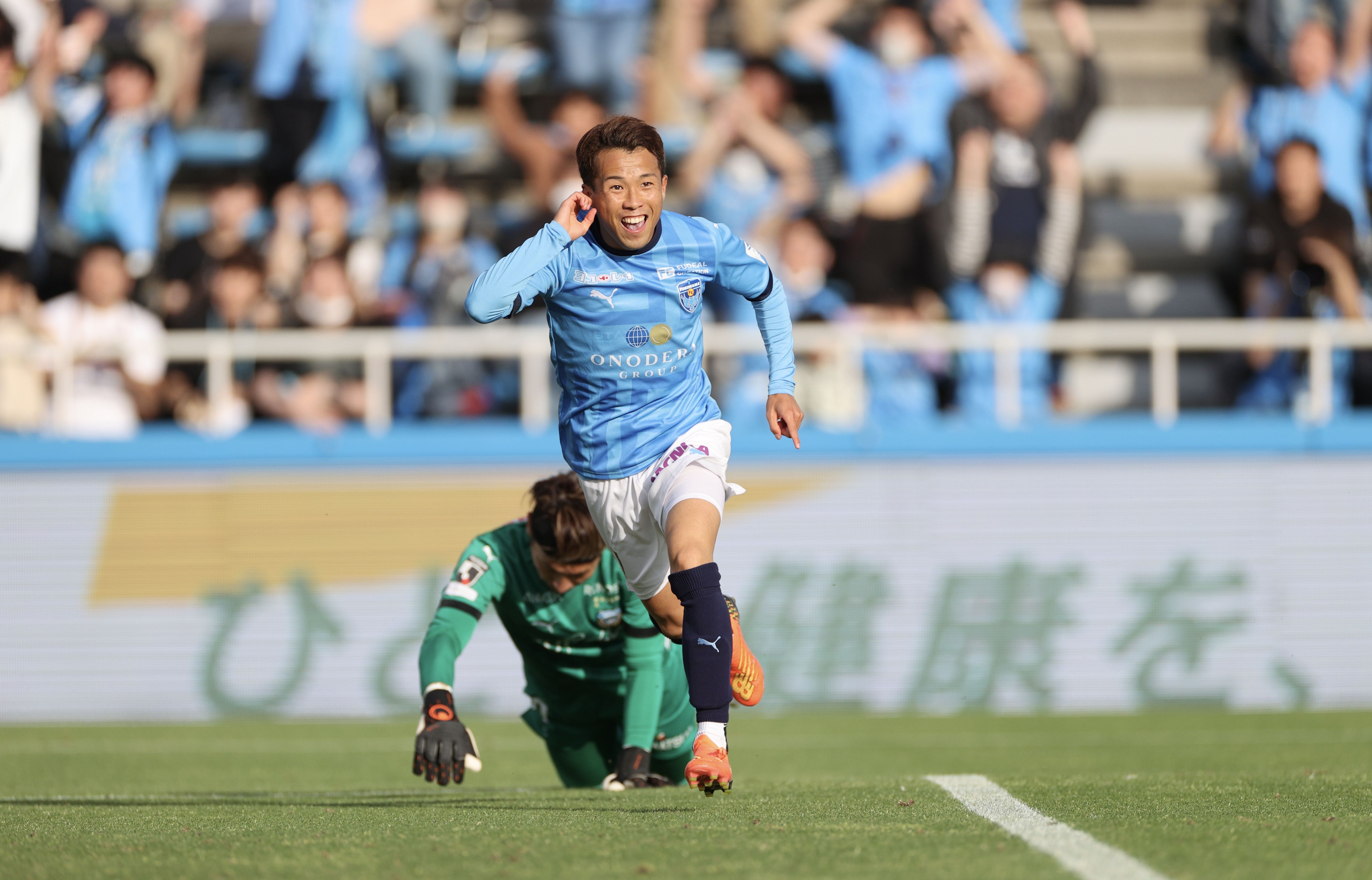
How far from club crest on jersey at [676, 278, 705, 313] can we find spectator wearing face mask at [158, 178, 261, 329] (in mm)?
7435

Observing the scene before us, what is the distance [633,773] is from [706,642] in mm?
1530

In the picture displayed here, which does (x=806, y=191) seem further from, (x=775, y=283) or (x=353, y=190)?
(x=775, y=283)

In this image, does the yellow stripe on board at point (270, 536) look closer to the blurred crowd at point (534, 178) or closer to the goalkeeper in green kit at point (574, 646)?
the blurred crowd at point (534, 178)

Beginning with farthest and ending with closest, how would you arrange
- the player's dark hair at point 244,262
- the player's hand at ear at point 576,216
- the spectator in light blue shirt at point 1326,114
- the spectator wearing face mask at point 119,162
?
the spectator in light blue shirt at point 1326,114 < the spectator wearing face mask at point 119,162 < the player's dark hair at point 244,262 < the player's hand at ear at point 576,216

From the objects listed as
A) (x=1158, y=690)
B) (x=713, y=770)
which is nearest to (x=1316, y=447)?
(x=1158, y=690)

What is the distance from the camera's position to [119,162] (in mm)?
13117

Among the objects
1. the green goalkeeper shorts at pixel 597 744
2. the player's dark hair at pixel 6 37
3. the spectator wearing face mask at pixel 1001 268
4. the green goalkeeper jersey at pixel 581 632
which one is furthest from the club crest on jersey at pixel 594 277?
the player's dark hair at pixel 6 37

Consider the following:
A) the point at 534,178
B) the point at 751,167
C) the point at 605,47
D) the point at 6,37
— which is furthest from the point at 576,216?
the point at 6,37

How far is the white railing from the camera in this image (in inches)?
443

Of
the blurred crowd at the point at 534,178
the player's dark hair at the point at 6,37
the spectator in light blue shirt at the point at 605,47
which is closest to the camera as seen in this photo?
the blurred crowd at the point at 534,178

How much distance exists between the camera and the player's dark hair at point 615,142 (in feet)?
17.1

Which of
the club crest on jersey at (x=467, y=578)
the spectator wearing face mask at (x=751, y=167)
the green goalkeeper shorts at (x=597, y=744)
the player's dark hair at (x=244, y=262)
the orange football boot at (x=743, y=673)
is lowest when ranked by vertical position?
the green goalkeeper shorts at (x=597, y=744)

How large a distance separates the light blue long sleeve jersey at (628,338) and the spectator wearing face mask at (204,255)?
731 centimetres

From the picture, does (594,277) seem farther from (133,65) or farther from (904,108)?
(133,65)
